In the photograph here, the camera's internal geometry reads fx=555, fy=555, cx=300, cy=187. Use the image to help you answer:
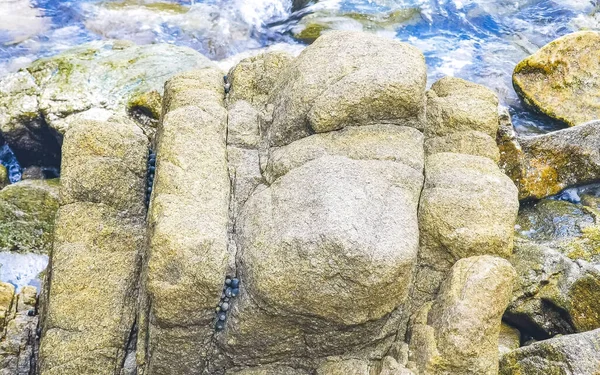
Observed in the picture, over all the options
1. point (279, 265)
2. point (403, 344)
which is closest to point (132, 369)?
point (279, 265)

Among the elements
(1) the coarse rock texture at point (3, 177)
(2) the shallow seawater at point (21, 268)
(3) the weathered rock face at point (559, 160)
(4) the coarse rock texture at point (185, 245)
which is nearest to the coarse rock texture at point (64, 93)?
(1) the coarse rock texture at point (3, 177)

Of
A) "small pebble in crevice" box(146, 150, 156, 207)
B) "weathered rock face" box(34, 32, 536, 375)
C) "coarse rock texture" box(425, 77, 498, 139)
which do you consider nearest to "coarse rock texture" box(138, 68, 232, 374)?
"weathered rock face" box(34, 32, 536, 375)

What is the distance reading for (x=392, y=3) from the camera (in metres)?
20.9

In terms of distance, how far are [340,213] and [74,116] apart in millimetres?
9360

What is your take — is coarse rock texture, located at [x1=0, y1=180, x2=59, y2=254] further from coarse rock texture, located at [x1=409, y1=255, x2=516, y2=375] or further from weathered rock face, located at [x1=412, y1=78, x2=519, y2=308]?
coarse rock texture, located at [x1=409, y1=255, x2=516, y2=375]

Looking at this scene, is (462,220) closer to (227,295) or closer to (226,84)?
(227,295)

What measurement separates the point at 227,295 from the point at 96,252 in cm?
256

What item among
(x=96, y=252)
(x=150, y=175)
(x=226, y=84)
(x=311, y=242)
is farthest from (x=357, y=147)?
(x=96, y=252)

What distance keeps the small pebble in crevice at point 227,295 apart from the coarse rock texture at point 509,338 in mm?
4017

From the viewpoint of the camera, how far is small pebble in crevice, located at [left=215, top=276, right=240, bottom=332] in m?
7.06

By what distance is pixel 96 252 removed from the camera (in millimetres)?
→ 8406

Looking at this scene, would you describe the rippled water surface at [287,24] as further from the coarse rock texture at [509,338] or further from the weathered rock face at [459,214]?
the coarse rock texture at [509,338]

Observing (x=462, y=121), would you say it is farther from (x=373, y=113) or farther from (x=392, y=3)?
(x=392, y=3)

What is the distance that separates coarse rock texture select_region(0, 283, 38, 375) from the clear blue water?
1006 centimetres
